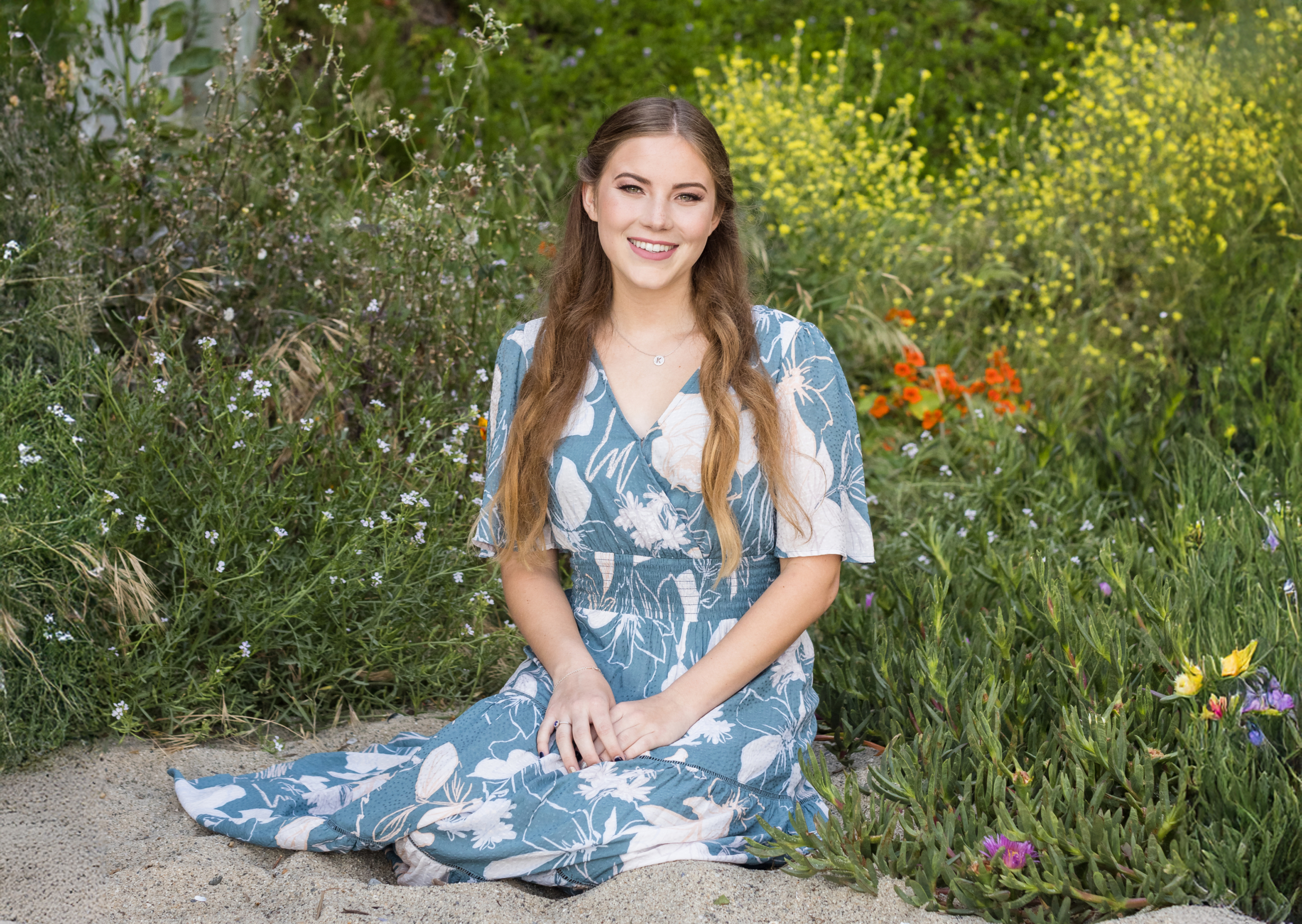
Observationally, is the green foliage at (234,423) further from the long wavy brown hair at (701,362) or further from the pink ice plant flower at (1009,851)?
the pink ice plant flower at (1009,851)

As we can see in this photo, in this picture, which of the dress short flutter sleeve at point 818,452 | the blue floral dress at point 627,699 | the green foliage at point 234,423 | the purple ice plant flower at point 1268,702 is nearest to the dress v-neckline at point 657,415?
the blue floral dress at point 627,699

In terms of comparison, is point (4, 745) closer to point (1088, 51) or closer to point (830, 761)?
point (830, 761)

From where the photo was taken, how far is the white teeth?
222 cm

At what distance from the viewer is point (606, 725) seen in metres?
2.04

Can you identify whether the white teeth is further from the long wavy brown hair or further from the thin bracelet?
the thin bracelet

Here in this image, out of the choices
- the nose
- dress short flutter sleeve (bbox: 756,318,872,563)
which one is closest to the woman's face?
the nose

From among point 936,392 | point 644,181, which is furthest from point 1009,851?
point 936,392

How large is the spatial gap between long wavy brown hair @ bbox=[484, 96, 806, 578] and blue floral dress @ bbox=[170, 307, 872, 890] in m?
0.03

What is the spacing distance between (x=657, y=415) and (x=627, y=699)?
54 centimetres

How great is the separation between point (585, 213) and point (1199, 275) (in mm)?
3006

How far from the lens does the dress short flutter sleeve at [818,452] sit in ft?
7.14

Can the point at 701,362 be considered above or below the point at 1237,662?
above

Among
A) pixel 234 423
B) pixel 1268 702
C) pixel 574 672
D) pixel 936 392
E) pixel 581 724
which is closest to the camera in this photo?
pixel 1268 702

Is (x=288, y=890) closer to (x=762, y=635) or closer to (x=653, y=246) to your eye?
(x=762, y=635)
